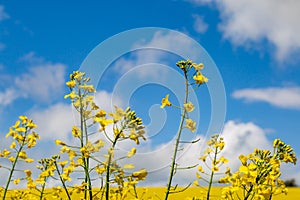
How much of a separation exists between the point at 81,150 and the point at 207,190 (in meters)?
1.61

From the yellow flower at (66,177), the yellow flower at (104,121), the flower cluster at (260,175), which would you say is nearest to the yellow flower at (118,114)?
the yellow flower at (104,121)

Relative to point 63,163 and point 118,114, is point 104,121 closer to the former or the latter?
point 118,114

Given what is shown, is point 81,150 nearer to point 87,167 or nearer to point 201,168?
point 87,167

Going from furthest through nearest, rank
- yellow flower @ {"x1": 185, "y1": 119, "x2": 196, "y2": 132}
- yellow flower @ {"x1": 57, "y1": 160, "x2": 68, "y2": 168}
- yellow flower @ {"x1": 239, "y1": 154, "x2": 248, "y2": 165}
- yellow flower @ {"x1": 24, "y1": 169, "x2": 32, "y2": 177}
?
yellow flower @ {"x1": 24, "y1": 169, "x2": 32, "y2": 177}
yellow flower @ {"x1": 239, "y1": 154, "x2": 248, "y2": 165}
yellow flower @ {"x1": 57, "y1": 160, "x2": 68, "y2": 168}
yellow flower @ {"x1": 185, "y1": 119, "x2": 196, "y2": 132}

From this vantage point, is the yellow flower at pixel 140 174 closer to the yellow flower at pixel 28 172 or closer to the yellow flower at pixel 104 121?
the yellow flower at pixel 104 121

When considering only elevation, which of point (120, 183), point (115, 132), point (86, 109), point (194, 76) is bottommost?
point (120, 183)

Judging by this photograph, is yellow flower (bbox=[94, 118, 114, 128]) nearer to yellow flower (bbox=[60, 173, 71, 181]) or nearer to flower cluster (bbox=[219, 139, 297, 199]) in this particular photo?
yellow flower (bbox=[60, 173, 71, 181])

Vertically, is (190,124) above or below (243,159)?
below

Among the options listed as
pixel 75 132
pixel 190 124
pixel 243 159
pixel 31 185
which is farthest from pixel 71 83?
pixel 243 159

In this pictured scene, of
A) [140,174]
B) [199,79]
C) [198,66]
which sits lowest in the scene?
[140,174]

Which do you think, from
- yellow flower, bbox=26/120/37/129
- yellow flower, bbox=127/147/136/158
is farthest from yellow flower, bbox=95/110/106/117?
yellow flower, bbox=26/120/37/129

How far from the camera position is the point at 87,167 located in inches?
97.8

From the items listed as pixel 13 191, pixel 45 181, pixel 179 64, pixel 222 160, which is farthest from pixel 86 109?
pixel 13 191

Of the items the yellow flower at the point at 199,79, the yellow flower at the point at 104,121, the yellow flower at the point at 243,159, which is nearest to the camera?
the yellow flower at the point at 104,121
